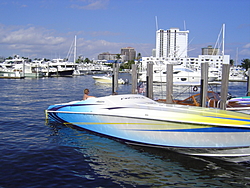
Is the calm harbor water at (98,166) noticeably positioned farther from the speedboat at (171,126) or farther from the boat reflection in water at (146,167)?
the speedboat at (171,126)

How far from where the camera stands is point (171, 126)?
8844mm

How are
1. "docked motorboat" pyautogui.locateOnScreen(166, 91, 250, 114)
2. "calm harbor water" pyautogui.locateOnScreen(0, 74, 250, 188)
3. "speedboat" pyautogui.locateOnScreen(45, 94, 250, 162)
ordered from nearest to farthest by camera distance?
"calm harbor water" pyautogui.locateOnScreen(0, 74, 250, 188), "speedboat" pyautogui.locateOnScreen(45, 94, 250, 162), "docked motorboat" pyautogui.locateOnScreen(166, 91, 250, 114)

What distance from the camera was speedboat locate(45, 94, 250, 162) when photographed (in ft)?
27.1

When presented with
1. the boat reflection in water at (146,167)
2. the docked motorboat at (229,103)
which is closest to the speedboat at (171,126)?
the boat reflection in water at (146,167)

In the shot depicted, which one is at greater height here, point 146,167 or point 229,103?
point 229,103

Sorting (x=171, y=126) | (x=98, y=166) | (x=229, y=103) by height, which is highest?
(x=229, y=103)

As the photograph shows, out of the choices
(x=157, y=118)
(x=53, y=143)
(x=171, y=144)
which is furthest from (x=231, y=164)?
(x=53, y=143)

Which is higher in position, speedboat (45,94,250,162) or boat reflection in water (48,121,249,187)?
speedboat (45,94,250,162)

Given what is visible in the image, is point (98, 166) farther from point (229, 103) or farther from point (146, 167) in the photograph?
point (229, 103)

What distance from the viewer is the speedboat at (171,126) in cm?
825

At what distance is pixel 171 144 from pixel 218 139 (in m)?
1.49

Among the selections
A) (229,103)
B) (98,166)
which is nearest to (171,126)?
(98,166)

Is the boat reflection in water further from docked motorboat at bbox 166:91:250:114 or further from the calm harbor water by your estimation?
docked motorboat at bbox 166:91:250:114

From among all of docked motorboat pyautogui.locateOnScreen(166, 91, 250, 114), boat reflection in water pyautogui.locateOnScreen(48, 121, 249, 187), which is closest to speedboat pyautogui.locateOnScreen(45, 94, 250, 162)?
boat reflection in water pyautogui.locateOnScreen(48, 121, 249, 187)
